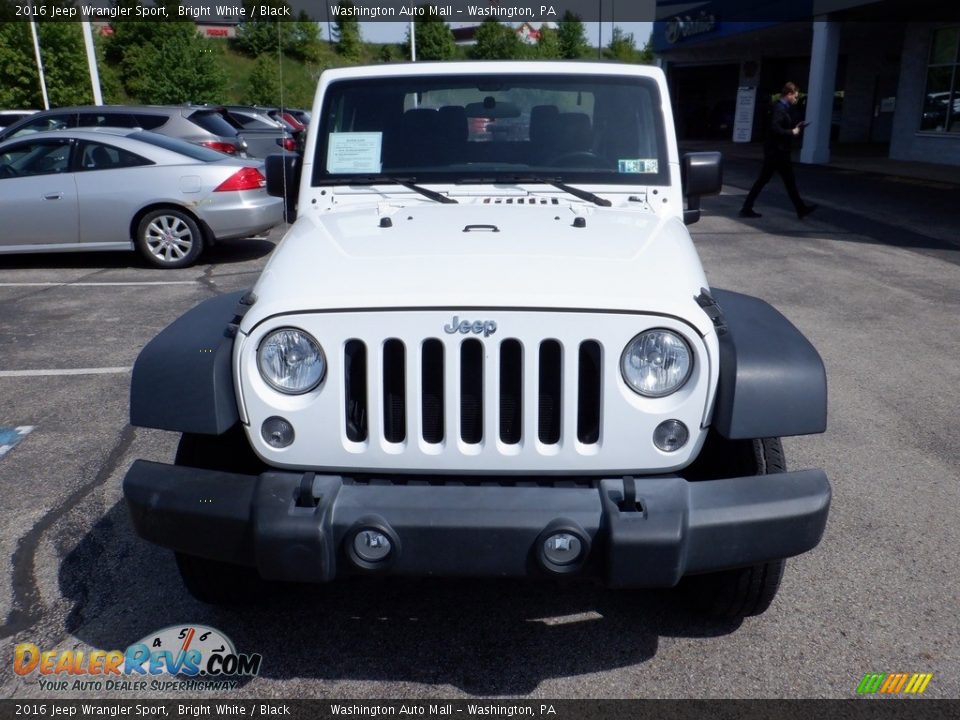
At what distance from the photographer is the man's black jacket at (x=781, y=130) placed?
40.8 ft

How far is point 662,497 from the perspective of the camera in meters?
2.46

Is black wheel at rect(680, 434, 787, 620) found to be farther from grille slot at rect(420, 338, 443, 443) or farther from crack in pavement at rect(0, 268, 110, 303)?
crack in pavement at rect(0, 268, 110, 303)

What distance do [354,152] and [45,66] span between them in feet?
126

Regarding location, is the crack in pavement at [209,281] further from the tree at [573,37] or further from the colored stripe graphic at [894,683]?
the tree at [573,37]

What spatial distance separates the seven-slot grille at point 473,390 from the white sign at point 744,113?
106 ft

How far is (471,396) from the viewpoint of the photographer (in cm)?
262

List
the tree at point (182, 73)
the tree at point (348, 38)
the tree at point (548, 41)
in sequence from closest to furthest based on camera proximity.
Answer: the tree at point (182, 73) < the tree at point (348, 38) < the tree at point (548, 41)

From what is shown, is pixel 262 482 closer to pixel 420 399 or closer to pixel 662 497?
pixel 420 399

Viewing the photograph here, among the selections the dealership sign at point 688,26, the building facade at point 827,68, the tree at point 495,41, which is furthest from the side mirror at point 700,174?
the tree at point 495,41

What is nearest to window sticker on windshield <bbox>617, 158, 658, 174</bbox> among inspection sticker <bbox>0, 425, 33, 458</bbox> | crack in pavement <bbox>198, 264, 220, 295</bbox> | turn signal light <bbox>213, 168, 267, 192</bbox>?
inspection sticker <bbox>0, 425, 33, 458</bbox>

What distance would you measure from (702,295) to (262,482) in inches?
55.5

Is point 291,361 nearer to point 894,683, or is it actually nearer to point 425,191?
point 425,191

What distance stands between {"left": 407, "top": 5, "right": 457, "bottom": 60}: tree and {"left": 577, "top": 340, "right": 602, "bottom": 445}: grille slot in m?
47.6

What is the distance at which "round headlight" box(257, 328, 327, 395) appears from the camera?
2.58 meters
